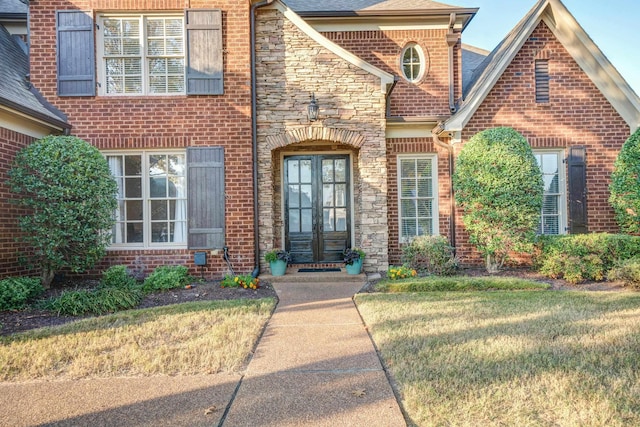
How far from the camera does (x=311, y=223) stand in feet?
28.6

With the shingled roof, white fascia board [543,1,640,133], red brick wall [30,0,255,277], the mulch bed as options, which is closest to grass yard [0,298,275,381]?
the mulch bed

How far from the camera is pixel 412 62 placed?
920cm

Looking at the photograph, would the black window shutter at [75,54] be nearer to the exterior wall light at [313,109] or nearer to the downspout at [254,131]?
the downspout at [254,131]

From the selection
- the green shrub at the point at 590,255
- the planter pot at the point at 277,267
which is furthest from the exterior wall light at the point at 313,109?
the green shrub at the point at 590,255

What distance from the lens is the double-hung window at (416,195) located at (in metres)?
8.70

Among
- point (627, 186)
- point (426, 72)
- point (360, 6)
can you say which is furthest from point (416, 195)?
point (360, 6)

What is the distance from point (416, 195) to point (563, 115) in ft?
11.0

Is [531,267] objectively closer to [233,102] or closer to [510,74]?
[510,74]

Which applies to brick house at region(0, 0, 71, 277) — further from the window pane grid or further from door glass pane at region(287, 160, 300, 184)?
the window pane grid

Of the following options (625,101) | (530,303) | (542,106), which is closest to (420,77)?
(542,106)

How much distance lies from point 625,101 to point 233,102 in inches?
308

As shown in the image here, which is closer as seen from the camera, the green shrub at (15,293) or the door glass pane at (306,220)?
the green shrub at (15,293)

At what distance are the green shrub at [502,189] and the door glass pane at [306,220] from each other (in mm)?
3236

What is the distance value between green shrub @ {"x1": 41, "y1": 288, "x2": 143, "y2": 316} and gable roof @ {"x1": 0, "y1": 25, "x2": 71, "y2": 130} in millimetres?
2998
